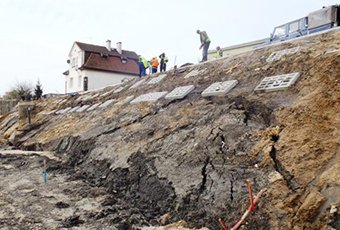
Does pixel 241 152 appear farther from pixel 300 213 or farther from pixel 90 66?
pixel 90 66

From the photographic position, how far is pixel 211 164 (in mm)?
5152

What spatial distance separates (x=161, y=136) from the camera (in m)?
6.87

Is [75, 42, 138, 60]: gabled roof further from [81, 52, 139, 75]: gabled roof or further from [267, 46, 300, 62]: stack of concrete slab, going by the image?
[267, 46, 300, 62]: stack of concrete slab

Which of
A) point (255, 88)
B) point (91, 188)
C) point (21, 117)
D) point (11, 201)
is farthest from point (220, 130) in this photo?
point (21, 117)

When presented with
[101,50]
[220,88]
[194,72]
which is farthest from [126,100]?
[101,50]

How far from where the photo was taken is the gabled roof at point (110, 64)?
32062mm

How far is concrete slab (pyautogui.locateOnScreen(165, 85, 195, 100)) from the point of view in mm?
8383

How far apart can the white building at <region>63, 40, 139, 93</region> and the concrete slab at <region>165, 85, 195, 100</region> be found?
22.6 meters

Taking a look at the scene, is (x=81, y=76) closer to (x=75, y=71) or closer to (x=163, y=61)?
(x=75, y=71)

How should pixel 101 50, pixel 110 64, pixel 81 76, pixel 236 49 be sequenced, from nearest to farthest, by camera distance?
pixel 236 49 < pixel 81 76 < pixel 110 64 < pixel 101 50

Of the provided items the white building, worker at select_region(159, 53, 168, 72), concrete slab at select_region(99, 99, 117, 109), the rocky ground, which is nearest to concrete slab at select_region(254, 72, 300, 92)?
the rocky ground

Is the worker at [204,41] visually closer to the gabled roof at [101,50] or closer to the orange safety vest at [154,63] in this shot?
the orange safety vest at [154,63]

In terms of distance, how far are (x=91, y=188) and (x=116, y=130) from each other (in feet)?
7.75

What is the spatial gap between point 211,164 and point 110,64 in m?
29.6
